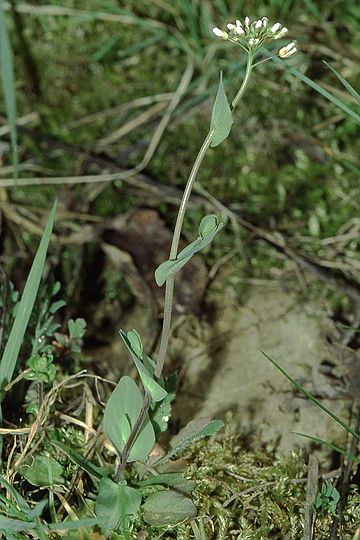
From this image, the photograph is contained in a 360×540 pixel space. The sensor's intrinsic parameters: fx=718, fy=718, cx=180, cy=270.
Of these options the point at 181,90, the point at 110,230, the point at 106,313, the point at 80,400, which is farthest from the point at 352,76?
the point at 80,400

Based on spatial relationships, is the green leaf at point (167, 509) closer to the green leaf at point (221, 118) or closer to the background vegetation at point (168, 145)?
the background vegetation at point (168, 145)

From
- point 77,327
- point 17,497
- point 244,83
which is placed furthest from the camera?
point 77,327

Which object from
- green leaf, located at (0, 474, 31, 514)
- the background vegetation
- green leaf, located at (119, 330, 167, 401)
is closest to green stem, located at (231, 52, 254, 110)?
green leaf, located at (119, 330, 167, 401)

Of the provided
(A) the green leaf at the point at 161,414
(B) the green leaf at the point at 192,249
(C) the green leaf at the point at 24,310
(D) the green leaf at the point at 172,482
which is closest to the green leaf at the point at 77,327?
(C) the green leaf at the point at 24,310

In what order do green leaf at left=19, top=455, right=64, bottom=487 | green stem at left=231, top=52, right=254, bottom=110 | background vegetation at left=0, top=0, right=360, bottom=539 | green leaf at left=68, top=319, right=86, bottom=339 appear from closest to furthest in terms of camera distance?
green stem at left=231, top=52, right=254, bottom=110
green leaf at left=19, top=455, right=64, bottom=487
green leaf at left=68, top=319, right=86, bottom=339
background vegetation at left=0, top=0, right=360, bottom=539

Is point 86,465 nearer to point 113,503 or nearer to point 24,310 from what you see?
point 113,503

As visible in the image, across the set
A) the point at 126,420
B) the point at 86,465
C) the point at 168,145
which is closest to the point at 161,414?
the point at 126,420

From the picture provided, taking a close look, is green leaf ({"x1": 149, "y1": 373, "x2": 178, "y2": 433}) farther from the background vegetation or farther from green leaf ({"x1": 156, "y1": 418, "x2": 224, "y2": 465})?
the background vegetation

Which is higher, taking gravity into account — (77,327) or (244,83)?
(244,83)
